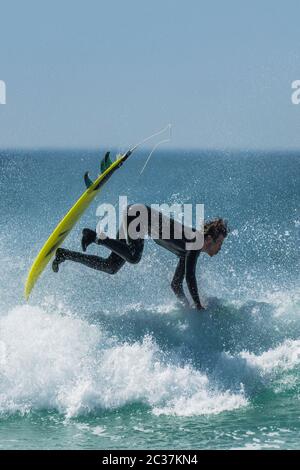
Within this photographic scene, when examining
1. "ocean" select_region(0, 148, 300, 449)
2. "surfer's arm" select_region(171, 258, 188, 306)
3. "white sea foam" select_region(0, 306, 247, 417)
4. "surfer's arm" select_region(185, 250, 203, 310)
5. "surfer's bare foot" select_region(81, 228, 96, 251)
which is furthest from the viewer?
"surfer's arm" select_region(171, 258, 188, 306)

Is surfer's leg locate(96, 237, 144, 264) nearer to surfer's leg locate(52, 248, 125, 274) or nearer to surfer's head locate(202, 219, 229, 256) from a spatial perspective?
surfer's leg locate(52, 248, 125, 274)

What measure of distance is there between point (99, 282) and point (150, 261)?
4.17 ft

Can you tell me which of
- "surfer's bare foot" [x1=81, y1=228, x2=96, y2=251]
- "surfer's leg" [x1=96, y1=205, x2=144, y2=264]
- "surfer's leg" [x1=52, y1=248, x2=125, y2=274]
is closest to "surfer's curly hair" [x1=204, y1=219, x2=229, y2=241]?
"surfer's leg" [x1=96, y1=205, x2=144, y2=264]

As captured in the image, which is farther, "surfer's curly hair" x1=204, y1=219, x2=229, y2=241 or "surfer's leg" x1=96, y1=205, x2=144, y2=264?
"surfer's leg" x1=96, y1=205, x2=144, y2=264

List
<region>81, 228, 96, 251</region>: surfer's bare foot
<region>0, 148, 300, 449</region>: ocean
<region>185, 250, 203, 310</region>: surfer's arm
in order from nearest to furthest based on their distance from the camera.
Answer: <region>0, 148, 300, 449</region>: ocean → <region>185, 250, 203, 310</region>: surfer's arm → <region>81, 228, 96, 251</region>: surfer's bare foot

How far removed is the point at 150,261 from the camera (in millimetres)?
10984

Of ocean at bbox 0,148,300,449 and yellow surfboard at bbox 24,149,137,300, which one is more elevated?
yellow surfboard at bbox 24,149,137,300

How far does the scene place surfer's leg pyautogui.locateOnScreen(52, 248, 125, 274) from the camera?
821 centimetres

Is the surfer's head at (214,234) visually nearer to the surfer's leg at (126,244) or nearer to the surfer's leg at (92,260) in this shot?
the surfer's leg at (126,244)

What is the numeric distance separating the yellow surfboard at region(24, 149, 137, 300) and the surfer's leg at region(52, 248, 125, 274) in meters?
0.09

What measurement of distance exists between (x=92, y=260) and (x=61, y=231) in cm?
50

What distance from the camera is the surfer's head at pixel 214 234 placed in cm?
782
